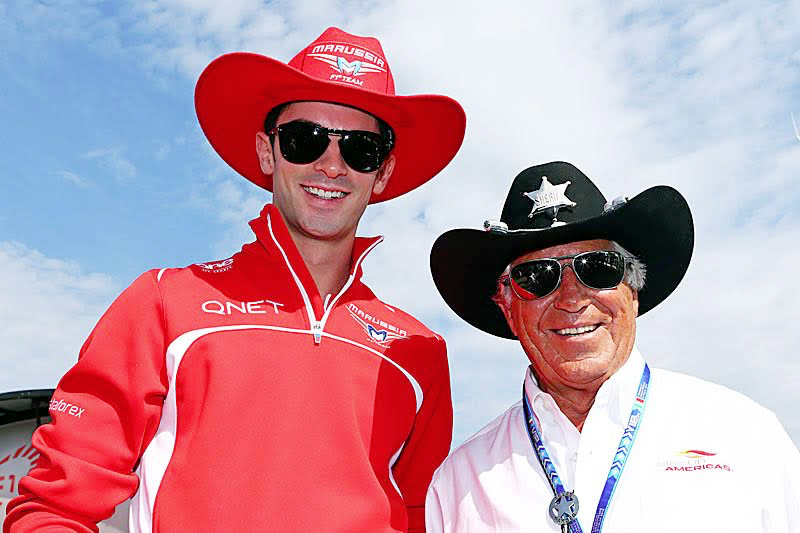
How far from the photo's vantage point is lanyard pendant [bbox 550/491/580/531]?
12.8ft

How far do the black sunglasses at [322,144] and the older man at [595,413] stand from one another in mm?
728

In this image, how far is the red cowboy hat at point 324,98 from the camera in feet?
15.8

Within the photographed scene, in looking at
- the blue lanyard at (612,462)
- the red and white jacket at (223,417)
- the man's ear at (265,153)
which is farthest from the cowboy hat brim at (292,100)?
the blue lanyard at (612,462)

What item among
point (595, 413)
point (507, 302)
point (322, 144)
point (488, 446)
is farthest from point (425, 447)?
point (322, 144)

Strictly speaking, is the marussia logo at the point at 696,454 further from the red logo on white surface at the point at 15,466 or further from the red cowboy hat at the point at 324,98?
the red logo on white surface at the point at 15,466

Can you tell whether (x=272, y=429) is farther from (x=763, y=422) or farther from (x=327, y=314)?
(x=763, y=422)

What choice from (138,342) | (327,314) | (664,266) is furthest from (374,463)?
(664,266)

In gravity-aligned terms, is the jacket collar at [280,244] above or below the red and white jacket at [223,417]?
above

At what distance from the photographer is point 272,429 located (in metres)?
3.96

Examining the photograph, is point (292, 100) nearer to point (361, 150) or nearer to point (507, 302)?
point (361, 150)

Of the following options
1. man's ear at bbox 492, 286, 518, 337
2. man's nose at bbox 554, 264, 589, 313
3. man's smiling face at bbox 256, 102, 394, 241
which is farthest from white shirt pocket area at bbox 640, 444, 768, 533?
man's smiling face at bbox 256, 102, 394, 241

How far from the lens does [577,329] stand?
4430mm

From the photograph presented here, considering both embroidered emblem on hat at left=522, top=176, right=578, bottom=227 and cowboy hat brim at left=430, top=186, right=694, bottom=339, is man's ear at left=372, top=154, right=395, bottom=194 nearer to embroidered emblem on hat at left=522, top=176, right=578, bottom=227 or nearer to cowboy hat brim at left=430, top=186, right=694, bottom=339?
cowboy hat brim at left=430, top=186, right=694, bottom=339

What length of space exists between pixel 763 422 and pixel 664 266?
1397 mm
